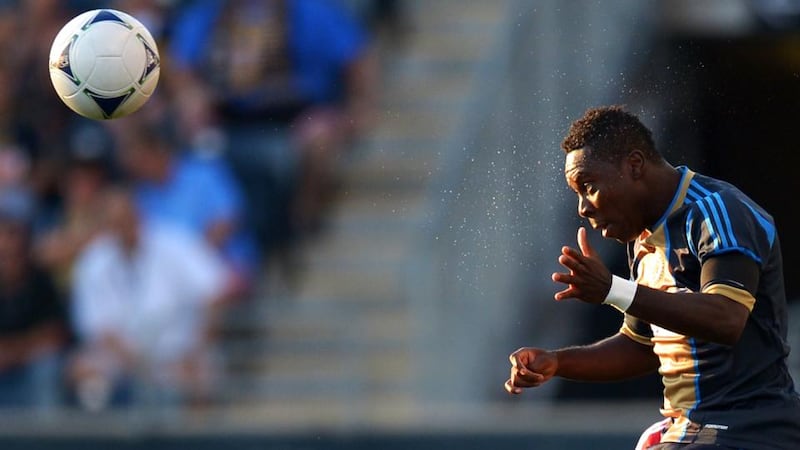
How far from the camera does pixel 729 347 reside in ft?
16.0

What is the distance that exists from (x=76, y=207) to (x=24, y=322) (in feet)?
3.11

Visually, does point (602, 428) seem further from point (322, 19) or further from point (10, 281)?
point (10, 281)

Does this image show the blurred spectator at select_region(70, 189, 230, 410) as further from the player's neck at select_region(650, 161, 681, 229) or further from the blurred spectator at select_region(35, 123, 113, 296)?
the player's neck at select_region(650, 161, 681, 229)

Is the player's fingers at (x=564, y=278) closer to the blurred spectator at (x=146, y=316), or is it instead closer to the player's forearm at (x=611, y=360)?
the player's forearm at (x=611, y=360)

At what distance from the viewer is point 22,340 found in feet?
35.7

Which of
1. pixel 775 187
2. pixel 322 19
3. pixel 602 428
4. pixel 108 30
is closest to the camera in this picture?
pixel 108 30

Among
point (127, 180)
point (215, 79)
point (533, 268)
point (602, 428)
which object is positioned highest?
point (215, 79)

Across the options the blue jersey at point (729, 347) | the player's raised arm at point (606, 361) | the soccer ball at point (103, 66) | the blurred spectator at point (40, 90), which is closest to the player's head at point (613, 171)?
the blue jersey at point (729, 347)

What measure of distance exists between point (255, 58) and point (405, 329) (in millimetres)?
2355

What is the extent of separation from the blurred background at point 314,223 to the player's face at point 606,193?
3827mm

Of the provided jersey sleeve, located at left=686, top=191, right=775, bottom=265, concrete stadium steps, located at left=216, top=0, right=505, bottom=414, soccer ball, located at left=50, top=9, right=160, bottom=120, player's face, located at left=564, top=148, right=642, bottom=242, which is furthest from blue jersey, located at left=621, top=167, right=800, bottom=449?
concrete stadium steps, located at left=216, top=0, right=505, bottom=414

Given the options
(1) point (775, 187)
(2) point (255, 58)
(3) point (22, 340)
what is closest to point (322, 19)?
(2) point (255, 58)

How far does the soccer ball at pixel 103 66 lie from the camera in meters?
6.50

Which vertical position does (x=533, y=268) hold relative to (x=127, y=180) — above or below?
below
